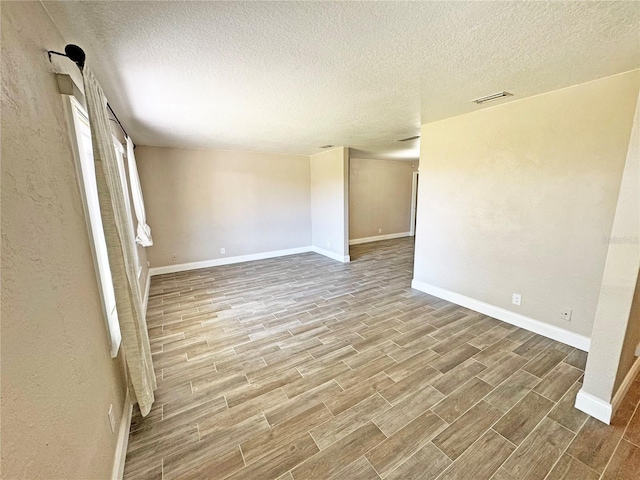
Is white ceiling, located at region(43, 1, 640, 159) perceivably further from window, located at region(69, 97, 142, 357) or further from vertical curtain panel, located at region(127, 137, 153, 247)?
vertical curtain panel, located at region(127, 137, 153, 247)

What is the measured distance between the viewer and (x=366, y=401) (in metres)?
1.91

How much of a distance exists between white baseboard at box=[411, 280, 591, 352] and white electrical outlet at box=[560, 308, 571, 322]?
0.12m

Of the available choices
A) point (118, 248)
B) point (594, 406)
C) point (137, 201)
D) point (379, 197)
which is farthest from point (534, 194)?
point (379, 197)

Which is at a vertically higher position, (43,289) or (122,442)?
(43,289)

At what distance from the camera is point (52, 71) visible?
3.94ft

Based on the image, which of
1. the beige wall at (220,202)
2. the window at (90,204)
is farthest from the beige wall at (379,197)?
the window at (90,204)

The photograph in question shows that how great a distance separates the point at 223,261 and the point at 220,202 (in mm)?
1253

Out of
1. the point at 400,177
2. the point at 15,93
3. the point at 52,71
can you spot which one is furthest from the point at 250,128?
the point at 400,177

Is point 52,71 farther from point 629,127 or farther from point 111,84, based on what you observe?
point 629,127

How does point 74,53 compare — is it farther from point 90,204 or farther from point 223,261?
point 223,261

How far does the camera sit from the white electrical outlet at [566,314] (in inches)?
98.1

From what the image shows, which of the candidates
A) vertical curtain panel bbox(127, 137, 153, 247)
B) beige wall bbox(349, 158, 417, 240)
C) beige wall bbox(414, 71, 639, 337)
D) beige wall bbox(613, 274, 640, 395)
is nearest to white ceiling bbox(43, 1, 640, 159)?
beige wall bbox(414, 71, 639, 337)

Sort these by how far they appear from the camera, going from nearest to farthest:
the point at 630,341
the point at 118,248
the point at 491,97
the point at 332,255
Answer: the point at 118,248 < the point at 630,341 < the point at 491,97 < the point at 332,255

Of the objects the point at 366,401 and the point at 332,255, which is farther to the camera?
the point at 332,255
